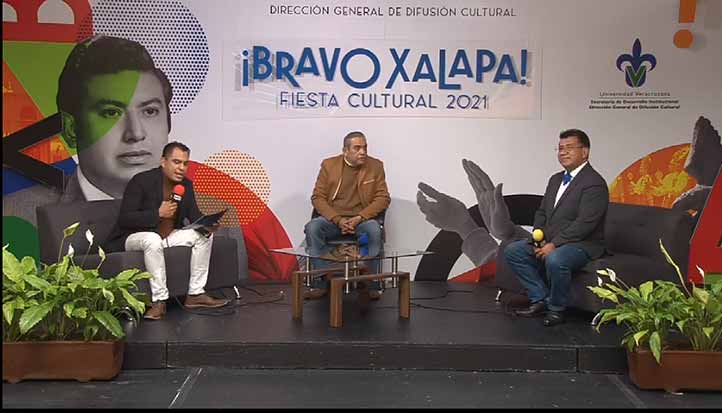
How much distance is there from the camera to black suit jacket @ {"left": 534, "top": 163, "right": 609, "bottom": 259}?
5.47m

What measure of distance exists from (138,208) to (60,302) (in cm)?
131

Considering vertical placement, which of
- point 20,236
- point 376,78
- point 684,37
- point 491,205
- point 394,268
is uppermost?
point 684,37

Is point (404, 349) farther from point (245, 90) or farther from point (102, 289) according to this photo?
point (245, 90)

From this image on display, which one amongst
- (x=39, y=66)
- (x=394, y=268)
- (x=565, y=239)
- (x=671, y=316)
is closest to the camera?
(x=671, y=316)

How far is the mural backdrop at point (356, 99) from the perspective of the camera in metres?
6.93

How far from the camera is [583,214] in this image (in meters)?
5.49

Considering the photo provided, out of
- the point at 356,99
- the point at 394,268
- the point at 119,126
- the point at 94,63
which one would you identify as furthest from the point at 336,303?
the point at 94,63

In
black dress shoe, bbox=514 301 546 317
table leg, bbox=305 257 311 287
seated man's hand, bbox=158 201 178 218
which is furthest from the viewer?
table leg, bbox=305 257 311 287

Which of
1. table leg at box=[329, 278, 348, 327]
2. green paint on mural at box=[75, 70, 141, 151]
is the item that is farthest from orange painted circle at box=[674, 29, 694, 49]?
green paint on mural at box=[75, 70, 141, 151]

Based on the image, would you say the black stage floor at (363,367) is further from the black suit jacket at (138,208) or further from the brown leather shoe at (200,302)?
the black suit jacket at (138,208)

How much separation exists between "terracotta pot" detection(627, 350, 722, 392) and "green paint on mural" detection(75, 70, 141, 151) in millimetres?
4458

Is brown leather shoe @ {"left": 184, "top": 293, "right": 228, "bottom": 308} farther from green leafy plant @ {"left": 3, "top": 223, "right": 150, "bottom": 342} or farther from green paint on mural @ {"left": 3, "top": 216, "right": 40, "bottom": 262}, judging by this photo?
green paint on mural @ {"left": 3, "top": 216, "right": 40, "bottom": 262}

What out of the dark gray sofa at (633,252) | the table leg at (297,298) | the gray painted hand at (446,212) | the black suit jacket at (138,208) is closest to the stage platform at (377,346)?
the table leg at (297,298)

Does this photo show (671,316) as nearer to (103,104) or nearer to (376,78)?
(376,78)
